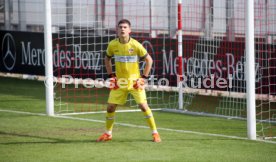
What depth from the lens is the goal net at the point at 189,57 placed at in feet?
56.9

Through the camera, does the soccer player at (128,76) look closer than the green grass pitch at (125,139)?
No

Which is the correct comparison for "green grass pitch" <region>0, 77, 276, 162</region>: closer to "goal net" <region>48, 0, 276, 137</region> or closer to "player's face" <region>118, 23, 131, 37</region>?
"goal net" <region>48, 0, 276, 137</region>

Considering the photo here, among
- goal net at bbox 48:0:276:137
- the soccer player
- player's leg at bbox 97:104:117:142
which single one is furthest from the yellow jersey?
goal net at bbox 48:0:276:137

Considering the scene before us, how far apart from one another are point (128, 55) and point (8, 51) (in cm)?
1258

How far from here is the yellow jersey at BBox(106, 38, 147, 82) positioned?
1245cm

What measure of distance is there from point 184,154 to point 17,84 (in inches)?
465

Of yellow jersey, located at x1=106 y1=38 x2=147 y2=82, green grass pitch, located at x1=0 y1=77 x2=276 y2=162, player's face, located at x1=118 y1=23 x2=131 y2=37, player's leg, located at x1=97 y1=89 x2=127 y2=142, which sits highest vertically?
player's face, located at x1=118 y1=23 x2=131 y2=37

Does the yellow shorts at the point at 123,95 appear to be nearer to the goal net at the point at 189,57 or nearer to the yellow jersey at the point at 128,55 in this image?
the yellow jersey at the point at 128,55

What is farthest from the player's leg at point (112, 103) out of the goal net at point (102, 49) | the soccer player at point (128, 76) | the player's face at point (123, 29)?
the goal net at point (102, 49)

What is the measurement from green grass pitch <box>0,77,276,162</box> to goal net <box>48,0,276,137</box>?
3.65 ft

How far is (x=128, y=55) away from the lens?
41.0ft

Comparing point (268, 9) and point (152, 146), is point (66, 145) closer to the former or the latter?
point (152, 146)

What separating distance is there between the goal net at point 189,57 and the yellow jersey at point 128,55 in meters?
3.48

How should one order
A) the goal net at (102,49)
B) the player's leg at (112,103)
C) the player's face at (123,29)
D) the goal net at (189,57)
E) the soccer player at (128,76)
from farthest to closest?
the goal net at (102,49)
the goal net at (189,57)
the player's leg at (112,103)
the soccer player at (128,76)
the player's face at (123,29)
